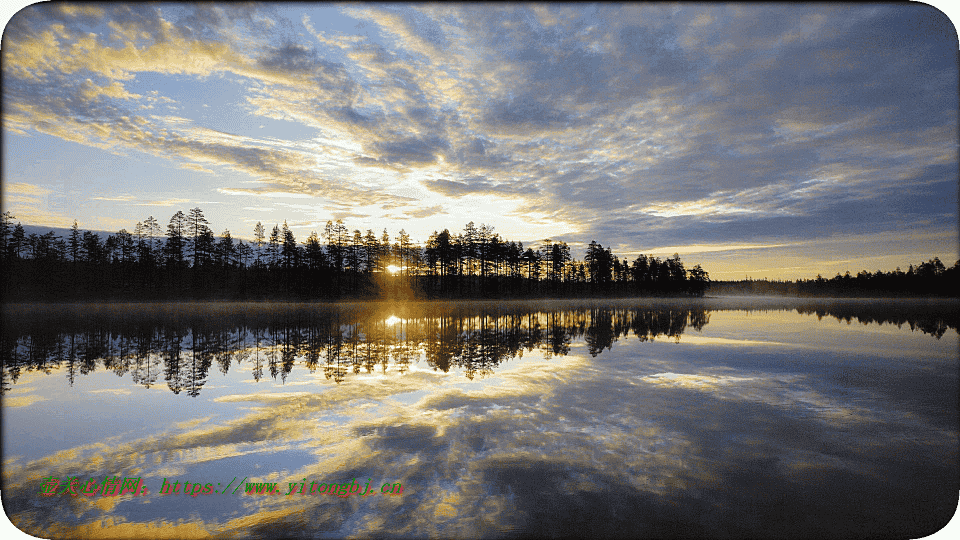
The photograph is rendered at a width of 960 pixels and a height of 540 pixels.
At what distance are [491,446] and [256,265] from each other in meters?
103

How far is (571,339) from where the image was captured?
22.2 metres

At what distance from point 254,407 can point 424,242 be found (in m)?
84.7

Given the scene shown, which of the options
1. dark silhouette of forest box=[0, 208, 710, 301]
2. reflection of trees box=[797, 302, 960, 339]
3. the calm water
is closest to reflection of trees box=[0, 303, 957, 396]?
the calm water

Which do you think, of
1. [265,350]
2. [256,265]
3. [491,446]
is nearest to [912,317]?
[491,446]

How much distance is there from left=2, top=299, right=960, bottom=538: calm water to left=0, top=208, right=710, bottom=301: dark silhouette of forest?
6988 centimetres

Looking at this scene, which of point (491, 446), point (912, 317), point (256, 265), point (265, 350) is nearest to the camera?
point (491, 446)

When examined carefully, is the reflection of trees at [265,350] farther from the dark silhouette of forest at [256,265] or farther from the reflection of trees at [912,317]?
the dark silhouette of forest at [256,265]

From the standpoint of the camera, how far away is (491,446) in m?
6.85

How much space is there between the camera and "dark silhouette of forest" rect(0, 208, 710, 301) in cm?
7381

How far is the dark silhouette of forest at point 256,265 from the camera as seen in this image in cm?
7381

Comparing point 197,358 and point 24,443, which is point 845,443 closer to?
point 24,443

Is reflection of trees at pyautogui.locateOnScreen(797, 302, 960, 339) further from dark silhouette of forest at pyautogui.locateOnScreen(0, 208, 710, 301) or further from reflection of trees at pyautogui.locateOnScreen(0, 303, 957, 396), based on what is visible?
dark silhouette of forest at pyautogui.locateOnScreen(0, 208, 710, 301)

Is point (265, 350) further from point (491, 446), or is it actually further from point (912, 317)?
point (912, 317)

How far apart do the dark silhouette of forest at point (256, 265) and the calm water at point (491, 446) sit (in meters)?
69.9
